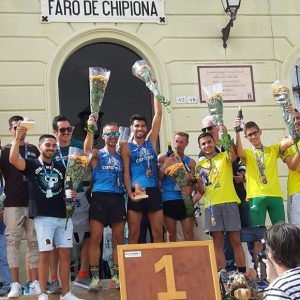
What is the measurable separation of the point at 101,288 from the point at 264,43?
497 centimetres

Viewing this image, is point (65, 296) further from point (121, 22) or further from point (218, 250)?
point (121, 22)

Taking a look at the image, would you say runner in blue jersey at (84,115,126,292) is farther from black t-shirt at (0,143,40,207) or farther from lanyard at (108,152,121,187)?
black t-shirt at (0,143,40,207)

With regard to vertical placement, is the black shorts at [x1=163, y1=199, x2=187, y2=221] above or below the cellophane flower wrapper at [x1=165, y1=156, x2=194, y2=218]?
below

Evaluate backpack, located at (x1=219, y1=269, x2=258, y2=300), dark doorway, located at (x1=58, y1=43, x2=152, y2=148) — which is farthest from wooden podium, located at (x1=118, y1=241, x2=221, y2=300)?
dark doorway, located at (x1=58, y1=43, x2=152, y2=148)

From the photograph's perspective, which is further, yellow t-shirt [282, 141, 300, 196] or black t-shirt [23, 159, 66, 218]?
yellow t-shirt [282, 141, 300, 196]

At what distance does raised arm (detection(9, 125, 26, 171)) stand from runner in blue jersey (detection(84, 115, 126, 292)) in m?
0.72

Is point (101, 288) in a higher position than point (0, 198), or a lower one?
lower

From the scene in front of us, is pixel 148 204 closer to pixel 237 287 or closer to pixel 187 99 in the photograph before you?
pixel 237 287

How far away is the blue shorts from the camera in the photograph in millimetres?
5523

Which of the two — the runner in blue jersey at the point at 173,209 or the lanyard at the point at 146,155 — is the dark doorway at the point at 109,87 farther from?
the runner in blue jersey at the point at 173,209

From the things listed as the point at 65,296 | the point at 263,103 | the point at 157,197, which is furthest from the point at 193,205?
the point at 263,103

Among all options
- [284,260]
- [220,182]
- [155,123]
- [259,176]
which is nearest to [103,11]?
[155,123]

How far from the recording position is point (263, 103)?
871 centimetres

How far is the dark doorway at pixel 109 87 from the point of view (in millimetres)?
8484
